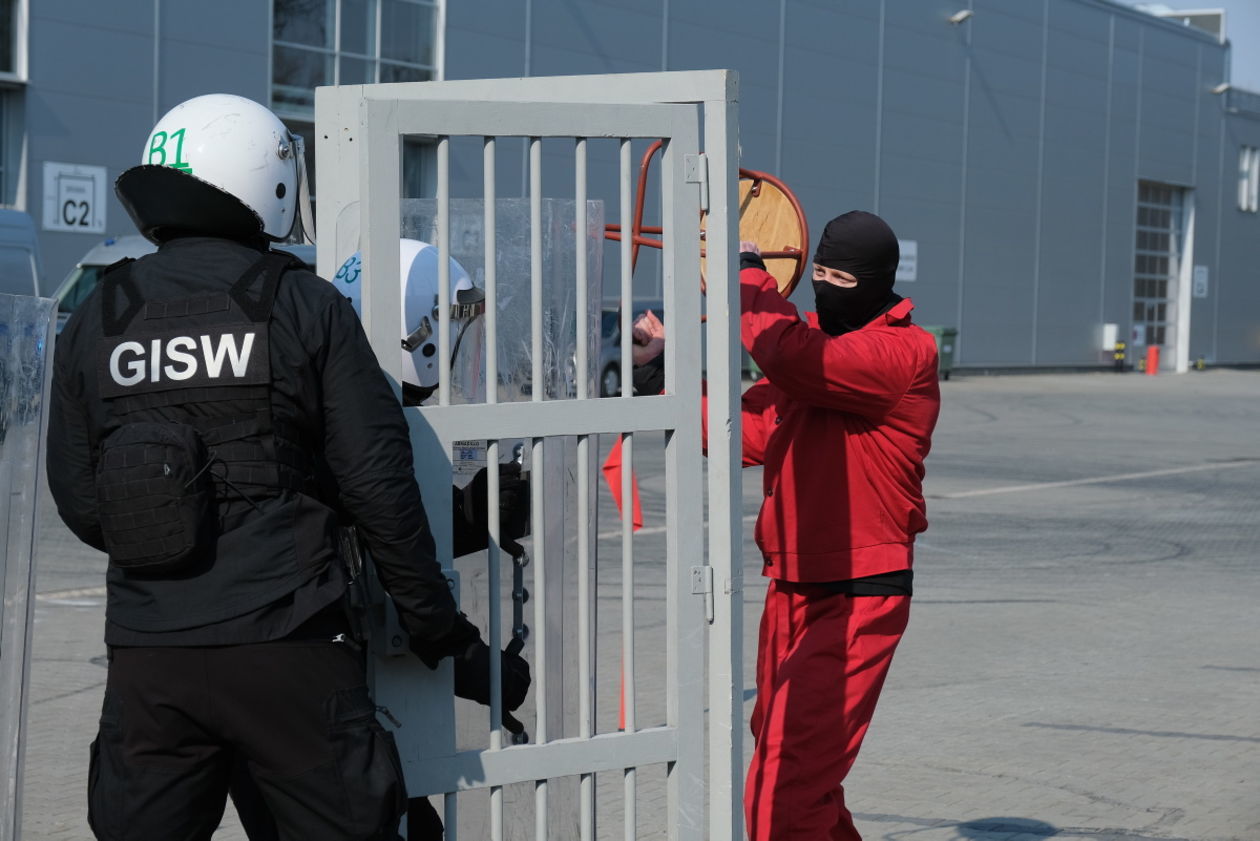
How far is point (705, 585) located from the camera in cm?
331

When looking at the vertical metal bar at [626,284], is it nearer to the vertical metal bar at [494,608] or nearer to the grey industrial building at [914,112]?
the vertical metal bar at [494,608]

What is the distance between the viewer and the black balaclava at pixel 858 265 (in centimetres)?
409

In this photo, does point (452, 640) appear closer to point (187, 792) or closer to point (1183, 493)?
point (187, 792)

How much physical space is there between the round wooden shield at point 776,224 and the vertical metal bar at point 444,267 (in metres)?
1.05

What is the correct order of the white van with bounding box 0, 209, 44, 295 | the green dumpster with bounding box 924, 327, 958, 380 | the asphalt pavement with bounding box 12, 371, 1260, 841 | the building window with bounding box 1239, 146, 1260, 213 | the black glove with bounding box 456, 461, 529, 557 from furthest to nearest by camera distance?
the building window with bounding box 1239, 146, 1260, 213
the green dumpster with bounding box 924, 327, 958, 380
the white van with bounding box 0, 209, 44, 295
the asphalt pavement with bounding box 12, 371, 1260, 841
the black glove with bounding box 456, 461, 529, 557

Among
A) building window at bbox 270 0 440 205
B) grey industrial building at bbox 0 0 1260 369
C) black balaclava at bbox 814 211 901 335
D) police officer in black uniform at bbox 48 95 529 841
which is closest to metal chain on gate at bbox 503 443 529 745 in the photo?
police officer in black uniform at bbox 48 95 529 841

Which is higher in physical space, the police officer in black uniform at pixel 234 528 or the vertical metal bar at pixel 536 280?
the vertical metal bar at pixel 536 280

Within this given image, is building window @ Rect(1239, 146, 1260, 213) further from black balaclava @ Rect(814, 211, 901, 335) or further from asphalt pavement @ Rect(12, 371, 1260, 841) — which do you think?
black balaclava @ Rect(814, 211, 901, 335)

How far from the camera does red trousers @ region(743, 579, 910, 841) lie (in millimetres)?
3986

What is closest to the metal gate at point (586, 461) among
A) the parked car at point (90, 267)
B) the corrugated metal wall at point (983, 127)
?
the parked car at point (90, 267)

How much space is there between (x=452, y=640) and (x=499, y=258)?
815 millimetres

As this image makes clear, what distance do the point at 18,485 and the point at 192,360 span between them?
56cm

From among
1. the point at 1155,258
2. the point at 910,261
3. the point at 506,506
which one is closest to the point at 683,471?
the point at 506,506

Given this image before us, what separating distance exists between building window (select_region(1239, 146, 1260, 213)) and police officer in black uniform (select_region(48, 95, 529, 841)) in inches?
2085
